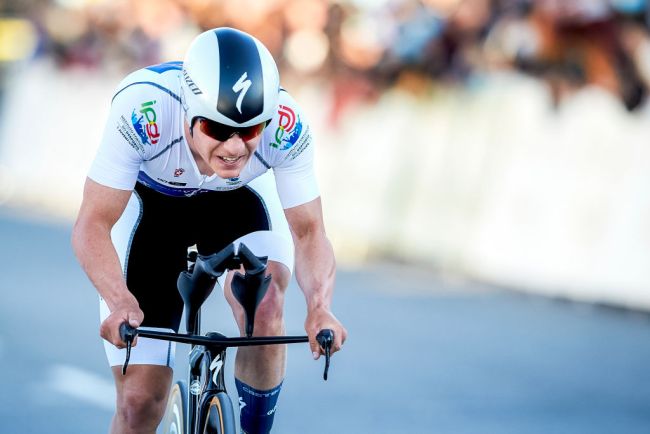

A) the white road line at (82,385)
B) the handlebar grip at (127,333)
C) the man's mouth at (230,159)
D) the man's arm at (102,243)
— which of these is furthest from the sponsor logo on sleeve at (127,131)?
the white road line at (82,385)

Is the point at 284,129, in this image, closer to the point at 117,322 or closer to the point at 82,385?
the point at 117,322

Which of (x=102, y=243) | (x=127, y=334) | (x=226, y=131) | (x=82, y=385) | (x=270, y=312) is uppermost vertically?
(x=226, y=131)

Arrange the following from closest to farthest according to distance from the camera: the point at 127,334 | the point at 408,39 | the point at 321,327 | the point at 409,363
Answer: the point at 127,334, the point at 321,327, the point at 409,363, the point at 408,39

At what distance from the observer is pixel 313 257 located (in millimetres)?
4707

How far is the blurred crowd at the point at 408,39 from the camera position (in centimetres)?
1199

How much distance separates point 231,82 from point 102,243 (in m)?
0.71

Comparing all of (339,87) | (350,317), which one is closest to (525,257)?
(350,317)

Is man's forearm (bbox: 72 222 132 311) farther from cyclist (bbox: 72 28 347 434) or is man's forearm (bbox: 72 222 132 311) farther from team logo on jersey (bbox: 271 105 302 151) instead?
team logo on jersey (bbox: 271 105 302 151)

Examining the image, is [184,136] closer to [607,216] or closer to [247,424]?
[247,424]

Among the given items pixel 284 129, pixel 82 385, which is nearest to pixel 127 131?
pixel 284 129

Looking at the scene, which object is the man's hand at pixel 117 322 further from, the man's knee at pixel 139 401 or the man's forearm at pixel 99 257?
the man's knee at pixel 139 401

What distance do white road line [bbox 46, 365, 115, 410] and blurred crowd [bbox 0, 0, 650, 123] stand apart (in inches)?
218

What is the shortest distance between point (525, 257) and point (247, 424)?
844 centimetres

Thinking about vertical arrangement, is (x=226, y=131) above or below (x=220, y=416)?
above
